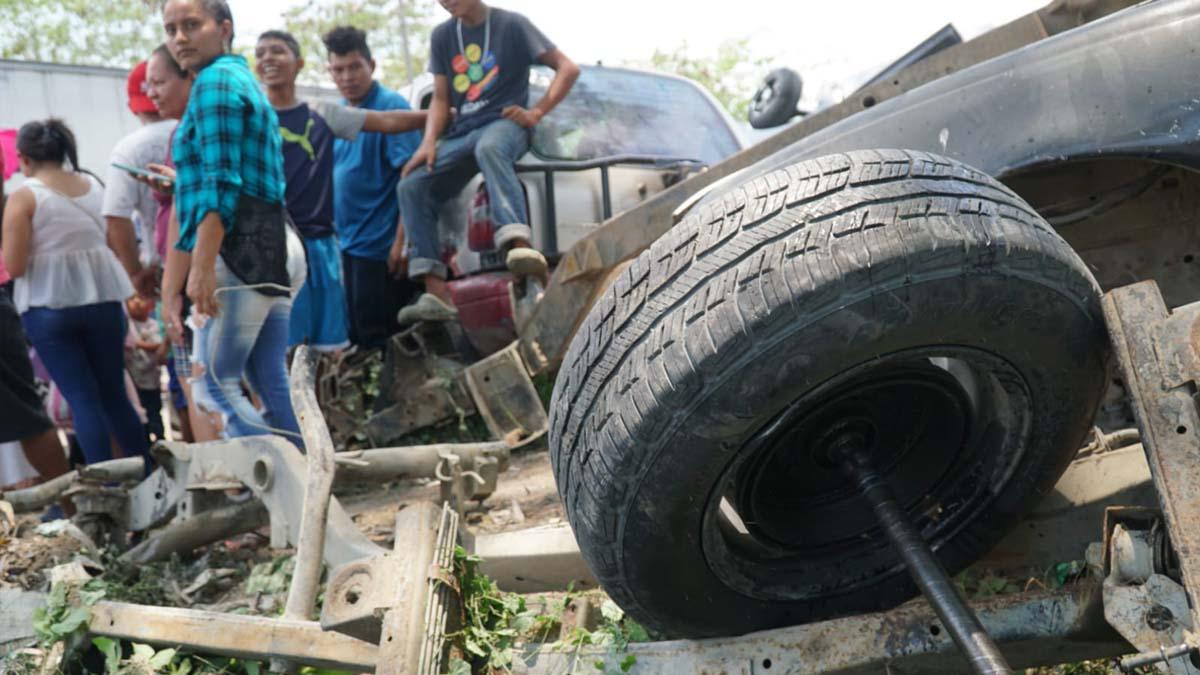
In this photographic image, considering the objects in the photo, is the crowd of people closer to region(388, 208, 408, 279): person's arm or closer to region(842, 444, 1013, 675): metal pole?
region(388, 208, 408, 279): person's arm

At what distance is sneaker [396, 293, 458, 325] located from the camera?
17.6 feet

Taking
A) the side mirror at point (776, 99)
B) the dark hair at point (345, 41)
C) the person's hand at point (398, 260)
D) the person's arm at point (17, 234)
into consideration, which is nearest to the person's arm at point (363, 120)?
the dark hair at point (345, 41)

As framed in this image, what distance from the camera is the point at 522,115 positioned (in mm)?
5395

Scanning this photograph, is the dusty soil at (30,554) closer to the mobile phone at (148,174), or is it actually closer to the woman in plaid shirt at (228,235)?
the woman in plaid shirt at (228,235)

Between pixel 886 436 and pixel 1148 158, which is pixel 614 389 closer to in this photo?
pixel 886 436

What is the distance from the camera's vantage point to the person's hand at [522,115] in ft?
17.7

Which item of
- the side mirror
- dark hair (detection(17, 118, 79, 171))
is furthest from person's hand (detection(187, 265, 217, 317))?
the side mirror

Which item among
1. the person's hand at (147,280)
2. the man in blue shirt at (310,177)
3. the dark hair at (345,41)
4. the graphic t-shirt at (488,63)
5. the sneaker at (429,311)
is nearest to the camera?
the person's hand at (147,280)

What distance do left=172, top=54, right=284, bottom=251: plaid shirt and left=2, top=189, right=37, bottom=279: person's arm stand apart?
1.34 m

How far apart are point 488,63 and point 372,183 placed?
119 cm

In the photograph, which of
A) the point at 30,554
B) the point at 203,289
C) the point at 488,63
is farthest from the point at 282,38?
the point at 30,554

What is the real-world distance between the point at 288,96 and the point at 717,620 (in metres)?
4.03

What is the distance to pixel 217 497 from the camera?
3488mm

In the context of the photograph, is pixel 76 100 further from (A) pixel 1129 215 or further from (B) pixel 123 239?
(A) pixel 1129 215
